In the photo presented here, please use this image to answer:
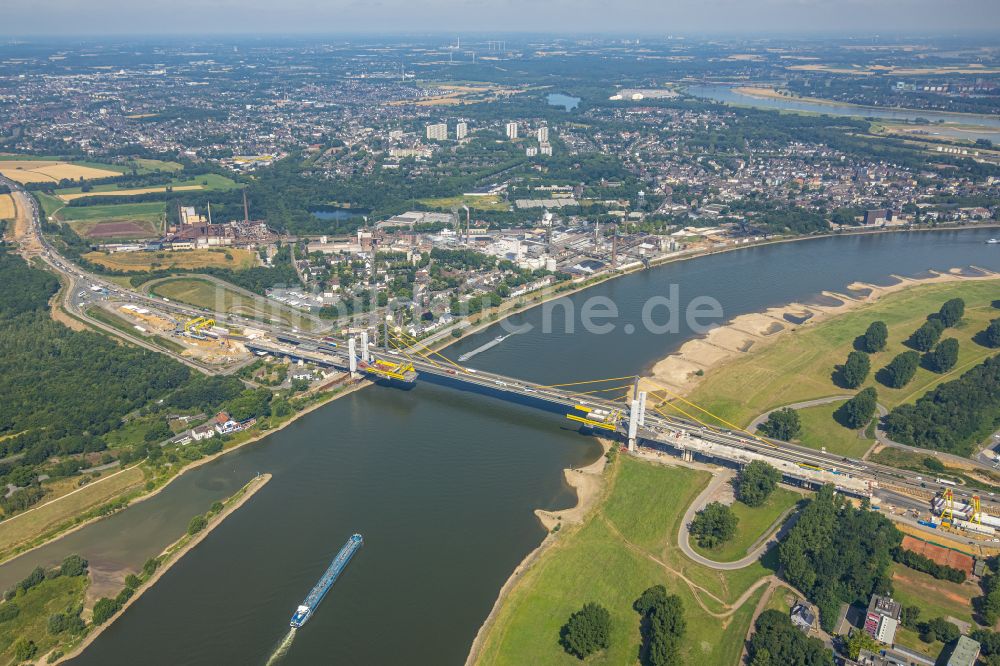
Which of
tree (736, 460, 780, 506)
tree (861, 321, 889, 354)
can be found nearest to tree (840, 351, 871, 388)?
tree (861, 321, 889, 354)

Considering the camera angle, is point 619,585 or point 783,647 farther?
point 619,585

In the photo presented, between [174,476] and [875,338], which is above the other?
[875,338]

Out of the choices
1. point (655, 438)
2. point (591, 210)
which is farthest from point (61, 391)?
point (591, 210)

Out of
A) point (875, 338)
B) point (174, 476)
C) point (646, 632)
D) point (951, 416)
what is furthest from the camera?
point (875, 338)

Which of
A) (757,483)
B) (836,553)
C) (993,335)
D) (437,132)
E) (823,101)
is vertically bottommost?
(836,553)

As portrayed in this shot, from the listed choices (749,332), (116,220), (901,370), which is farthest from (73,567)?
(116,220)

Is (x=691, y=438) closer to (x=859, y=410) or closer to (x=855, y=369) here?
(x=859, y=410)

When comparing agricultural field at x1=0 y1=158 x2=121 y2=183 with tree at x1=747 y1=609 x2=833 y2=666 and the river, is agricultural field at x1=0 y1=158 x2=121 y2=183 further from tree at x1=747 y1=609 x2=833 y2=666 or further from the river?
the river

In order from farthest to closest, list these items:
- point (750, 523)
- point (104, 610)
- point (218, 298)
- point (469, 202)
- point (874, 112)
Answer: point (874, 112) < point (469, 202) < point (218, 298) < point (750, 523) < point (104, 610)
